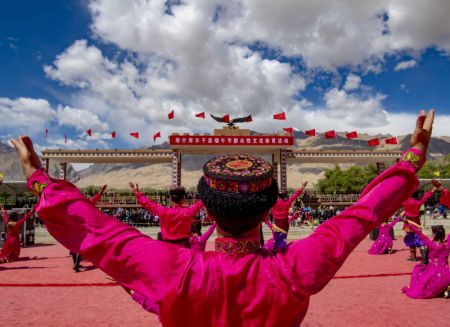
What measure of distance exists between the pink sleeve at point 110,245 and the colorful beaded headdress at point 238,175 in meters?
0.33

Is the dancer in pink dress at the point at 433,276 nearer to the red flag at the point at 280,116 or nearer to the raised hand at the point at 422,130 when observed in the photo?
the raised hand at the point at 422,130

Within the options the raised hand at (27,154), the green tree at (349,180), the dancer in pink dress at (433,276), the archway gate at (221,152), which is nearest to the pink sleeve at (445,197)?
the dancer in pink dress at (433,276)

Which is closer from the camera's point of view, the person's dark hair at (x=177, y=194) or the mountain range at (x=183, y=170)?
the person's dark hair at (x=177, y=194)

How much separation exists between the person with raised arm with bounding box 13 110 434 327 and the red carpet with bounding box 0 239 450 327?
371cm

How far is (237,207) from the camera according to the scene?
1497mm

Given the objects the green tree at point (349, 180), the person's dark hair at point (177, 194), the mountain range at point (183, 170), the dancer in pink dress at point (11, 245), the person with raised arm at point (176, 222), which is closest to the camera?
the person with raised arm at point (176, 222)

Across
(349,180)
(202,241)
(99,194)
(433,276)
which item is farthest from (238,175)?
(349,180)

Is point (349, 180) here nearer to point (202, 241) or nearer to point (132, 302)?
point (132, 302)

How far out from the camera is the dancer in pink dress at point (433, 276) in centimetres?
585

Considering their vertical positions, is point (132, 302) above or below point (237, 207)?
below

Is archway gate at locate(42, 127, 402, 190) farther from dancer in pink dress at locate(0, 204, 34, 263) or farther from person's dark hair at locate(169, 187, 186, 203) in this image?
person's dark hair at locate(169, 187, 186, 203)

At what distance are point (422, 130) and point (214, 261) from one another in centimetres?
97

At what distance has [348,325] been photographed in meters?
4.66

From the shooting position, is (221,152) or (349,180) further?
(349,180)
